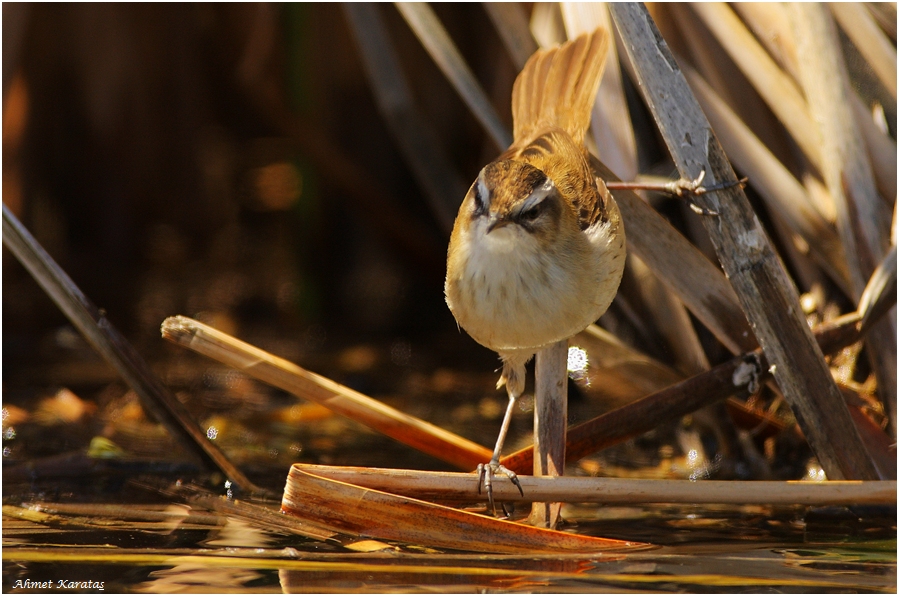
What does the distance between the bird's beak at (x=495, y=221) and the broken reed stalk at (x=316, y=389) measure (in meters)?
0.75

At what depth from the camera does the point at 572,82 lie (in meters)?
3.10

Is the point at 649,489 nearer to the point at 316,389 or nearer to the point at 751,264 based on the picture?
the point at 751,264

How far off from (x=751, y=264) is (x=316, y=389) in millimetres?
1284

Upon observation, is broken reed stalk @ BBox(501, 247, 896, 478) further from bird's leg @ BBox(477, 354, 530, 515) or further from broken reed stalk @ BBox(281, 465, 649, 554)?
broken reed stalk @ BBox(281, 465, 649, 554)

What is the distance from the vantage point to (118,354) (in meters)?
2.79

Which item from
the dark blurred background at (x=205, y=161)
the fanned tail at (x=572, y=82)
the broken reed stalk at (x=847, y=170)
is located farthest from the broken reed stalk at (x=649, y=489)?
the dark blurred background at (x=205, y=161)

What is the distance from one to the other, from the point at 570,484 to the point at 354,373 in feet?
7.68

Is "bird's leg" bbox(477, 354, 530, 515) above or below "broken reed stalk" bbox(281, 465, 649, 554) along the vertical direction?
above

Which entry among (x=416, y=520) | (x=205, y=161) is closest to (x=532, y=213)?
(x=416, y=520)

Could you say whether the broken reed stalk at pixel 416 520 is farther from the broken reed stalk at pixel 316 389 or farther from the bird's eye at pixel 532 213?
the bird's eye at pixel 532 213

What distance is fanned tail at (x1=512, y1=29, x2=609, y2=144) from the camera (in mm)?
3096

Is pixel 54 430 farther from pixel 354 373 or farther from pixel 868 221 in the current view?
pixel 868 221

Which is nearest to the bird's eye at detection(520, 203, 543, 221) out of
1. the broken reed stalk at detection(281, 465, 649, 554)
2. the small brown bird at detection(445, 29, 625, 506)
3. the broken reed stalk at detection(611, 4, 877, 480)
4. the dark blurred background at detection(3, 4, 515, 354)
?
the small brown bird at detection(445, 29, 625, 506)

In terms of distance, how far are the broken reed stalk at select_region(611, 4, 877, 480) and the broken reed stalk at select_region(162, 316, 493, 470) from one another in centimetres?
91
